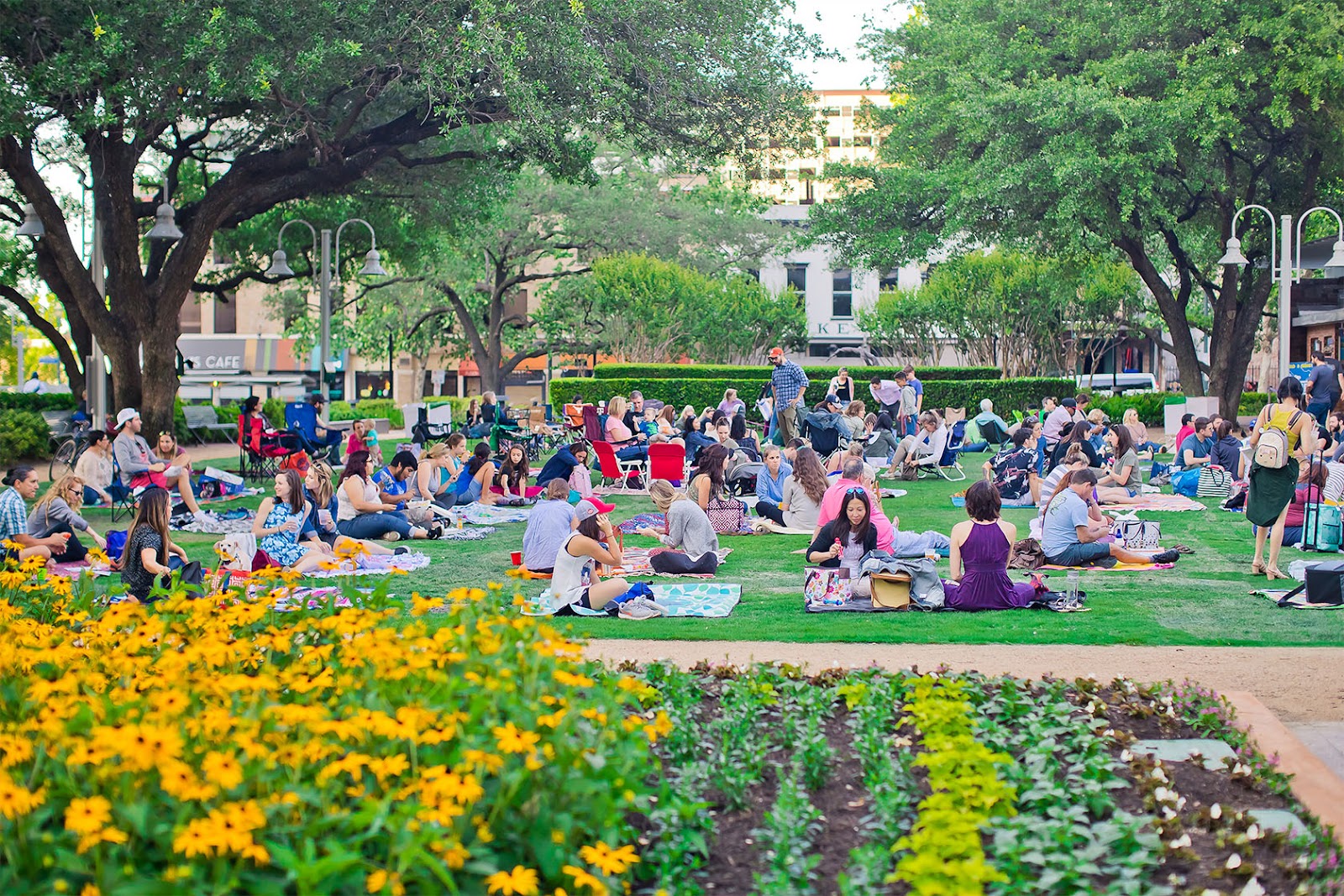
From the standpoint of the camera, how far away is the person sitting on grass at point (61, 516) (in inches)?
468

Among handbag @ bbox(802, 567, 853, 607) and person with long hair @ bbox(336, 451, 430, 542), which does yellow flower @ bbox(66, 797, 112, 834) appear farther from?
person with long hair @ bbox(336, 451, 430, 542)

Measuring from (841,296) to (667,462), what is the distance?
45343mm

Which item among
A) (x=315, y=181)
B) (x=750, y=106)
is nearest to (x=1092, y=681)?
(x=750, y=106)

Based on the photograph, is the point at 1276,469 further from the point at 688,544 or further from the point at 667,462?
the point at 667,462

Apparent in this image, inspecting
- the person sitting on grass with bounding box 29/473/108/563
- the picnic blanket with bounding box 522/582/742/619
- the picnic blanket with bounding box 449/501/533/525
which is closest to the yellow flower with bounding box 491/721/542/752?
the picnic blanket with bounding box 522/582/742/619

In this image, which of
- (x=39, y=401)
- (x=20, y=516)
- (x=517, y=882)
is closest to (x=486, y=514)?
(x=20, y=516)

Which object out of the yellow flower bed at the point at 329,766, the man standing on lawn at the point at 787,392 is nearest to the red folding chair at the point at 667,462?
the man standing on lawn at the point at 787,392

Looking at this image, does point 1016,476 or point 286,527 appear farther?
point 1016,476

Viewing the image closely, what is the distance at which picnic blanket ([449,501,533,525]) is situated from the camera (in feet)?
52.7

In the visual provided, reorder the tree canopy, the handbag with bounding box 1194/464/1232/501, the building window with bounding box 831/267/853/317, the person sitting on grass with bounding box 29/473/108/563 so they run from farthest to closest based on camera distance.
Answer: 1. the building window with bounding box 831/267/853/317
2. the tree canopy
3. the handbag with bounding box 1194/464/1232/501
4. the person sitting on grass with bounding box 29/473/108/563

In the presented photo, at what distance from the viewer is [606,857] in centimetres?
390

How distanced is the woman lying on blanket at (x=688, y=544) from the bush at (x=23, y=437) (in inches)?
635

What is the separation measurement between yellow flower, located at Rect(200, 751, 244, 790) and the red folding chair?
46.6 ft

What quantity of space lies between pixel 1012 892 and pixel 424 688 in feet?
6.70
